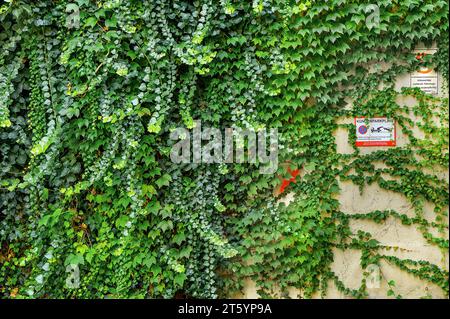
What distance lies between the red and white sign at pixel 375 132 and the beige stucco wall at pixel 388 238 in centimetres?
6

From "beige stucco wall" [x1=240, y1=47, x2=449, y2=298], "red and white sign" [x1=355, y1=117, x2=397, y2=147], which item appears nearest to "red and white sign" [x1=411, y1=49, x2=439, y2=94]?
"beige stucco wall" [x1=240, y1=47, x2=449, y2=298]

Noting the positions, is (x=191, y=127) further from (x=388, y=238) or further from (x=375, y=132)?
(x=388, y=238)

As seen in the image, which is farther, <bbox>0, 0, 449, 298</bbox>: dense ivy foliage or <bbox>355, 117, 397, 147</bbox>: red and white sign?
<bbox>355, 117, 397, 147</bbox>: red and white sign

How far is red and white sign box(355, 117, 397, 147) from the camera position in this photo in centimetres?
354

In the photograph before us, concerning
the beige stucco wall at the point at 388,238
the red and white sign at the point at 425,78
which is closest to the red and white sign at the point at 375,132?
the beige stucco wall at the point at 388,238

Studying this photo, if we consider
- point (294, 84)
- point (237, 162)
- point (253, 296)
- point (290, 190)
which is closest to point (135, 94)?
point (237, 162)

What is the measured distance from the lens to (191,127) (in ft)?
11.2

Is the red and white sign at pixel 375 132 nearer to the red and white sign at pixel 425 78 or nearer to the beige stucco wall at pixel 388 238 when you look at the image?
the beige stucco wall at pixel 388 238

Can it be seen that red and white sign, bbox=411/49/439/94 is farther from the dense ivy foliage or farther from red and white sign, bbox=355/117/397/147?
red and white sign, bbox=355/117/397/147

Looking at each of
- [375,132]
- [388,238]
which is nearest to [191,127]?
[375,132]

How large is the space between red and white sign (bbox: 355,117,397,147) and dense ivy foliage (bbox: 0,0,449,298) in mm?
74

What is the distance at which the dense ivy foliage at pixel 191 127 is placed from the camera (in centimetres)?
341
